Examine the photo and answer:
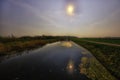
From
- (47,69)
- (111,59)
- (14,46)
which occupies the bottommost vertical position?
(14,46)

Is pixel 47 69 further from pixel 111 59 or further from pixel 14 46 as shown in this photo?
pixel 14 46

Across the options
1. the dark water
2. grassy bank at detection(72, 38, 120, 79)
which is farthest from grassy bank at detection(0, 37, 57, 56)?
grassy bank at detection(72, 38, 120, 79)

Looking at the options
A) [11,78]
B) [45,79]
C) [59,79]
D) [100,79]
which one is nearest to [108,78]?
[100,79]

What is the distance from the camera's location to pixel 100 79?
9.62 metres

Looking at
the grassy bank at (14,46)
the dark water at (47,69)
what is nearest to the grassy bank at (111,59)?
the dark water at (47,69)

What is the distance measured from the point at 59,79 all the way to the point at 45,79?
1.19 metres

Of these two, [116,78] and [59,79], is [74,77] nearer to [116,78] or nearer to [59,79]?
[59,79]

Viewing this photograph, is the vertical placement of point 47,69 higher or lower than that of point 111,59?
lower

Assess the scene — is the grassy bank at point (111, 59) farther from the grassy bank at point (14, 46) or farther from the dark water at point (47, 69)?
the grassy bank at point (14, 46)

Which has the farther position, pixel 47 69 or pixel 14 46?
pixel 14 46

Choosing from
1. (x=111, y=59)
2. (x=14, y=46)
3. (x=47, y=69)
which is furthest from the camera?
(x=14, y=46)

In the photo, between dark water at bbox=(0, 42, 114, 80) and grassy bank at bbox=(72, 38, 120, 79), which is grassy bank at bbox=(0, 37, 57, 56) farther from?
grassy bank at bbox=(72, 38, 120, 79)

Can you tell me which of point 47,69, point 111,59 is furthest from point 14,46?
point 111,59

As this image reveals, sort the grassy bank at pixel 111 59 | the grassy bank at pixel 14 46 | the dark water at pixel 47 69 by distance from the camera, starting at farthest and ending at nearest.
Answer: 1. the grassy bank at pixel 14 46
2. the grassy bank at pixel 111 59
3. the dark water at pixel 47 69
